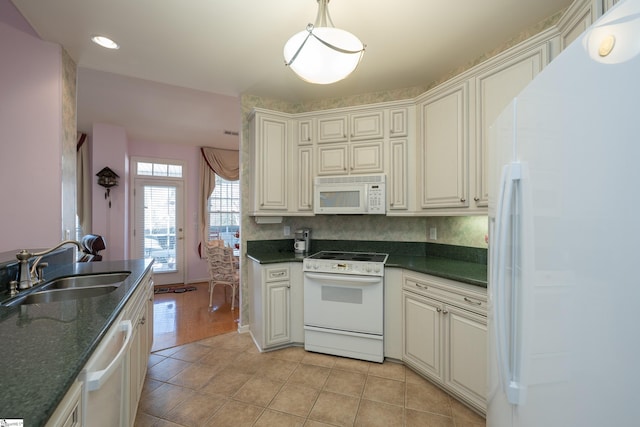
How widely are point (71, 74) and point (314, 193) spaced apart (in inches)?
95.8

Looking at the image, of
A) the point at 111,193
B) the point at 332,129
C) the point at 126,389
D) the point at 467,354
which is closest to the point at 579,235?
the point at 467,354

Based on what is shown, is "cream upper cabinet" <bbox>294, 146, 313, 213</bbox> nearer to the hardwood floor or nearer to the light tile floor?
the light tile floor

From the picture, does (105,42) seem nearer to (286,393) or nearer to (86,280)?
(86,280)

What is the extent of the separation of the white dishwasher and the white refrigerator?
125cm

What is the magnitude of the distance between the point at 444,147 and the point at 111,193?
17.1 ft

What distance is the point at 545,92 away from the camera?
697mm

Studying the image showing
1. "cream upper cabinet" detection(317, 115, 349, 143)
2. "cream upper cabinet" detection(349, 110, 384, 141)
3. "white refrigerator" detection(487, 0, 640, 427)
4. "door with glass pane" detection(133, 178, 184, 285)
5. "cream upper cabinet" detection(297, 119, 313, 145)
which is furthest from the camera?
"door with glass pane" detection(133, 178, 184, 285)

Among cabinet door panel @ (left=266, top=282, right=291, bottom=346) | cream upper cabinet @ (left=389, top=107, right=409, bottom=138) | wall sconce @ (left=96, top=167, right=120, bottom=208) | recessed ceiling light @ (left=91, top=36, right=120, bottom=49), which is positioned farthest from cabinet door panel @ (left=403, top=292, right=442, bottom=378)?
wall sconce @ (left=96, top=167, right=120, bottom=208)

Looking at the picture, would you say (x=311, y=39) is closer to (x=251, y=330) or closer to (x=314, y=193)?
(x=314, y=193)

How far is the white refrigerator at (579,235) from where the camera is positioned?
450mm

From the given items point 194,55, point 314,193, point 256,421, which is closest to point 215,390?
point 256,421

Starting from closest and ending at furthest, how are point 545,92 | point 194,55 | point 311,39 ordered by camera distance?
point 545,92
point 311,39
point 194,55

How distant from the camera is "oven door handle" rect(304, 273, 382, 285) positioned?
7.64ft

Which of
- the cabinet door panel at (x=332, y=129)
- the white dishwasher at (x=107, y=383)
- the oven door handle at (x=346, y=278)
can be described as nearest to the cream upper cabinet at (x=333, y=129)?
the cabinet door panel at (x=332, y=129)
